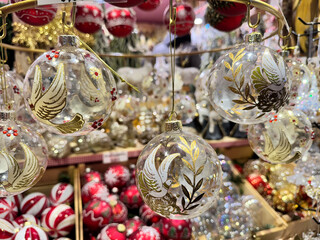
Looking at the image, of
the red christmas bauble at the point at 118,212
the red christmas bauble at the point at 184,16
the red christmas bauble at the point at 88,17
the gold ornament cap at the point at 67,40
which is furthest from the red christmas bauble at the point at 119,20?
the red christmas bauble at the point at 118,212

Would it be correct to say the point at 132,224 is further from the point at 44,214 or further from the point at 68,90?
the point at 68,90

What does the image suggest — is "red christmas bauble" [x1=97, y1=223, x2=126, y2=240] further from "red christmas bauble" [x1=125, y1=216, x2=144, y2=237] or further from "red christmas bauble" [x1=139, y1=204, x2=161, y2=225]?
"red christmas bauble" [x1=139, y1=204, x2=161, y2=225]

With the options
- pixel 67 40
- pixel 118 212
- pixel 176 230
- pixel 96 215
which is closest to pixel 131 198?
pixel 118 212

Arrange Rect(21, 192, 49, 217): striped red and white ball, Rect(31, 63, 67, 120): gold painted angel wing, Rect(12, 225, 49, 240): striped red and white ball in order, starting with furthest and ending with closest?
Rect(21, 192, 49, 217): striped red and white ball
Rect(12, 225, 49, 240): striped red and white ball
Rect(31, 63, 67, 120): gold painted angel wing

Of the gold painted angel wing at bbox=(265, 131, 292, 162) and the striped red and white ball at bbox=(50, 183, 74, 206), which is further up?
the gold painted angel wing at bbox=(265, 131, 292, 162)

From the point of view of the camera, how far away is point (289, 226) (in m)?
1.58

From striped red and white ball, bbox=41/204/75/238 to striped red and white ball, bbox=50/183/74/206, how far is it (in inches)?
4.0

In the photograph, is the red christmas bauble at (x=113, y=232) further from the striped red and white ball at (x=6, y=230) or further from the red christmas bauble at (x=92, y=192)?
the striped red and white ball at (x=6, y=230)

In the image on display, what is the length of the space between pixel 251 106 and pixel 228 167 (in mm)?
1074

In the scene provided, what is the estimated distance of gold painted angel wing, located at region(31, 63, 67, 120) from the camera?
67 cm

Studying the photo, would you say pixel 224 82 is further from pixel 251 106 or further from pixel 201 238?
pixel 201 238

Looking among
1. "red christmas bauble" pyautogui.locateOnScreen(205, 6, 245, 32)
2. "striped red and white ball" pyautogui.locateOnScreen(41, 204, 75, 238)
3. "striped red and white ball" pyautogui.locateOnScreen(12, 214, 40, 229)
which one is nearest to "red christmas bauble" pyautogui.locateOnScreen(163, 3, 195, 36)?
Result: "red christmas bauble" pyautogui.locateOnScreen(205, 6, 245, 32)

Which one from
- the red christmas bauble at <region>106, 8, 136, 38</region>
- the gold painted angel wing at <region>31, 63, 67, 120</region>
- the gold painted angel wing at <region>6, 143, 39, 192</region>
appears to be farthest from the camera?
the red christmas bauble at <region>106, 8, 136, 38</region>

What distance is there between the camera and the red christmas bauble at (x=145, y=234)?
1332mm
